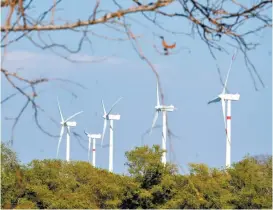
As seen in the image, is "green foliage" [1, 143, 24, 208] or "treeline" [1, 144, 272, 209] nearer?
"green foliage" [1, 143, 24, 208]

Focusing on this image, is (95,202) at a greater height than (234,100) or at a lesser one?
lesser

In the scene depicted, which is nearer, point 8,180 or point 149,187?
point 8,180

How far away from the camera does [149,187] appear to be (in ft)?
240

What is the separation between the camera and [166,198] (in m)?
71.8

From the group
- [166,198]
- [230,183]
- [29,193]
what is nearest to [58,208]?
[29,193]

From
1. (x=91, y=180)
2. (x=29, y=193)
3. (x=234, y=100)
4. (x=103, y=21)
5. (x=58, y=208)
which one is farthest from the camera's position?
(x=91, y=180)

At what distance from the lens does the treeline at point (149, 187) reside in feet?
224

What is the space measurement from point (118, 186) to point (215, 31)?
6967 centimetres

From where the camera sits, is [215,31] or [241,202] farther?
[241,202]

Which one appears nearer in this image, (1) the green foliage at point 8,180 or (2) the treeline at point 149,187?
(1) the green foliage at point 8,180

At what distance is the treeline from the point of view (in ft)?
224

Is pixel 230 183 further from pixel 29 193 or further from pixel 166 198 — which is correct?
pixel 29 193

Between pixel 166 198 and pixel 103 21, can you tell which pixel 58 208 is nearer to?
→ pixel 166 198

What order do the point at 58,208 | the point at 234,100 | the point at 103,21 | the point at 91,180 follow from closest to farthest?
1. the point at 103,21
2. the point at 234,100
3. the point at 58,208
4. the point at 91,180
